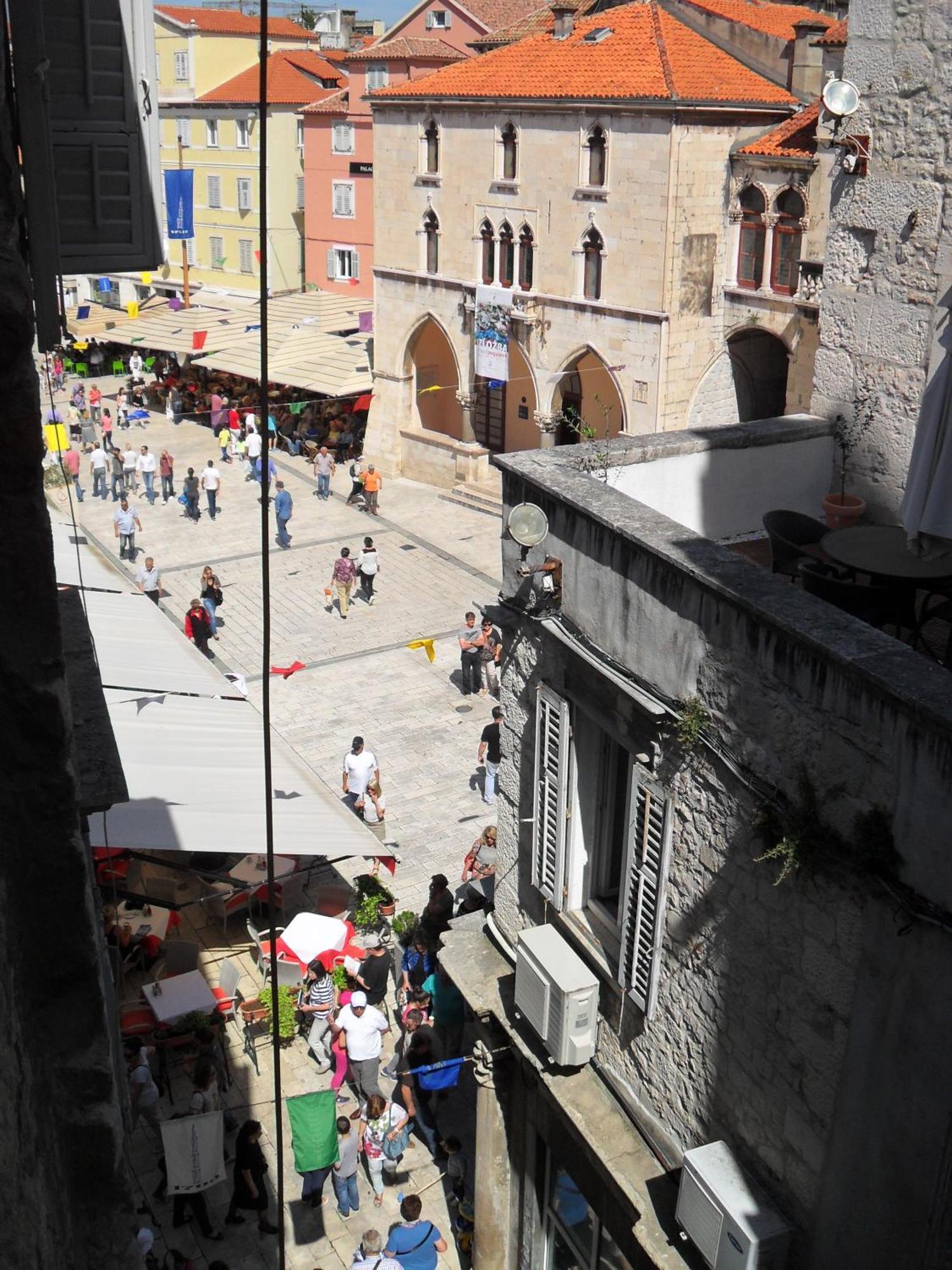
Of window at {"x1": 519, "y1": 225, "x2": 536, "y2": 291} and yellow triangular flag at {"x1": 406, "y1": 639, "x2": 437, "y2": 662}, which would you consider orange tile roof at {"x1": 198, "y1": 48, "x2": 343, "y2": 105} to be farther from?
yellow triangular flag at {"x1": 406, "y1": 639, "x2": 437, "y2": 662}

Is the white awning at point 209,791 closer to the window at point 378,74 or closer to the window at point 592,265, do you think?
the window at point 592,265

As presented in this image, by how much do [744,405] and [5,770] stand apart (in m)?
26.0

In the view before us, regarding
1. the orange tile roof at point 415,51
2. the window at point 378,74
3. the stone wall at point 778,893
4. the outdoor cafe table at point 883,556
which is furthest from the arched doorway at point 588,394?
the stone wall at point 778,893

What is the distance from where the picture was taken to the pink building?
35.2 m

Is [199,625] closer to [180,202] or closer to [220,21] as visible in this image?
[180,202]

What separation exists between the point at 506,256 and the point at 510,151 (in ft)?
6.91

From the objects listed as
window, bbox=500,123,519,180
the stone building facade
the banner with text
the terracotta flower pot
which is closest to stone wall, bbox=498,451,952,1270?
the stone building facade

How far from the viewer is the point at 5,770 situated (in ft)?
9.66

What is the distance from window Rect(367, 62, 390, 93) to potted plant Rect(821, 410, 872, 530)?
29647 millimetres

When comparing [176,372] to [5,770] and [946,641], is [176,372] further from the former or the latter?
[5,770]

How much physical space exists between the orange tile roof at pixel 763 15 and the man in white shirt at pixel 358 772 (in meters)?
18.7

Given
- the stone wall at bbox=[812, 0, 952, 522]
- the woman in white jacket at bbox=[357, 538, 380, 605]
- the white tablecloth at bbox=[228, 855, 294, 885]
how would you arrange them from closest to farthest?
1. the stone wall at bbox=[812, 0, 952, 522]
2. the white tablecloth at bbox=[228, 855, 294, 885]
3. the woman in white jacket at bbox=[357, 538, 380, 605]

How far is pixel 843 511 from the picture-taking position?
915 cm

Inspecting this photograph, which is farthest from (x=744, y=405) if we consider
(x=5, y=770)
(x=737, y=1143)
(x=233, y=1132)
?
(x=5, y=770)
